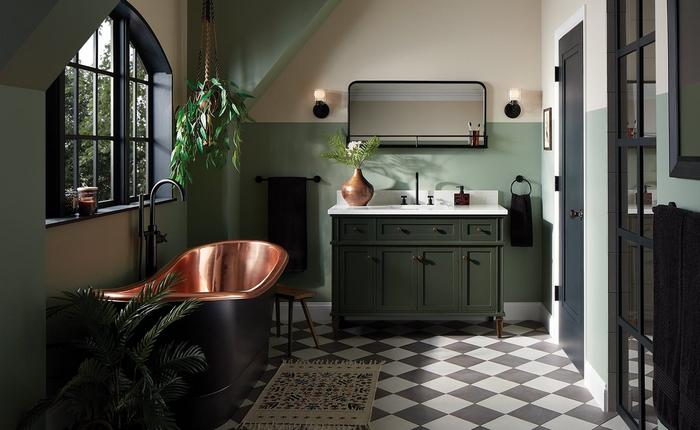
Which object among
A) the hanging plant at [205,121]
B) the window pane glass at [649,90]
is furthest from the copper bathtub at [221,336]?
the window pane glass at [649,90]

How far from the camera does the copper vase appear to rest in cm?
599

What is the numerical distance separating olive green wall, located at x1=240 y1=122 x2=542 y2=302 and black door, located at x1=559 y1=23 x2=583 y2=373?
0.89m

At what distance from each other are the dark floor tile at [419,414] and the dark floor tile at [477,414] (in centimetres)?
11

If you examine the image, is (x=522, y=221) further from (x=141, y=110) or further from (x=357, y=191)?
(x=141, y=110)

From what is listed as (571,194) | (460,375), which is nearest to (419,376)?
(460,375)

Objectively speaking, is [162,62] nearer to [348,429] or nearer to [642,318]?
[348,429]

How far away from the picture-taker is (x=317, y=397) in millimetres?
4324

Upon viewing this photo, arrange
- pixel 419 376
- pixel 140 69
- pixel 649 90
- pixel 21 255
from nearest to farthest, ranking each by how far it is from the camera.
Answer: pixel 21 255 → pixel 649 90 → pixel 419 376 → pixel 140 69

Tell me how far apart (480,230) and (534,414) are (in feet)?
6.17

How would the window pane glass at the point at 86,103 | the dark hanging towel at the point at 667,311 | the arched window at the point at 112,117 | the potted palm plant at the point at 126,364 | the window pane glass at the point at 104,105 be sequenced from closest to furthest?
the dark hanging towel at the point at 667,311
the potted palm plant at the point at 126,364
the arched window at the point at 112,117
the window pane glass at the point at 86,103
the window pane glass at the point at 104,105

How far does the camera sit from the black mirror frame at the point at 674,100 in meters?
2.51

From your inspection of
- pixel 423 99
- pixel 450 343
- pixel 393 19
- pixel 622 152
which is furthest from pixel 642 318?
pixel 393 19

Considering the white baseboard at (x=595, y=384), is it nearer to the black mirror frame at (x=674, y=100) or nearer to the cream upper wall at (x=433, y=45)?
the black mirror frame at (x=674, y=100)

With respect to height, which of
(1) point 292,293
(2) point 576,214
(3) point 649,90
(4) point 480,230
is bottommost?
(1) point 292,293
